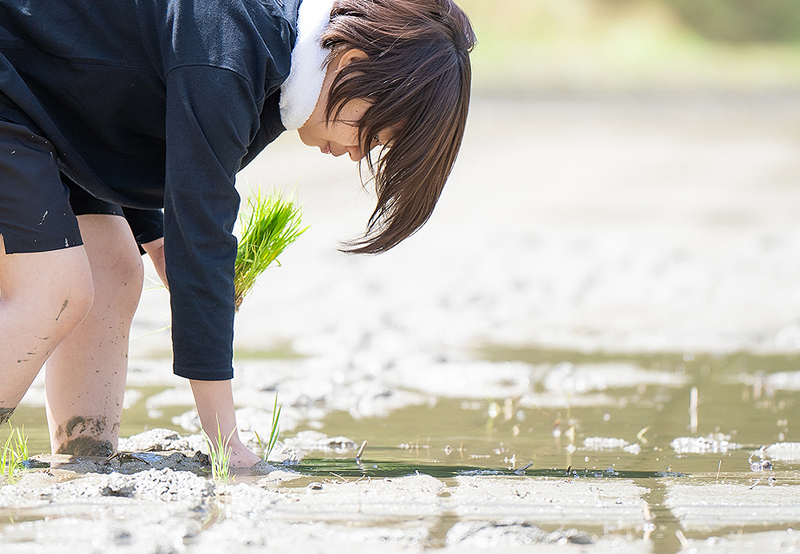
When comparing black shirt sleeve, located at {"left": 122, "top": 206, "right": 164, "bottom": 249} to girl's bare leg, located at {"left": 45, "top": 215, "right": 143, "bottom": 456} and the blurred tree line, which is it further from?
the blurred tree line

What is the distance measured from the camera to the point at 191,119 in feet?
5.98

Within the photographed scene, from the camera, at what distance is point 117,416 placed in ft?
7.61

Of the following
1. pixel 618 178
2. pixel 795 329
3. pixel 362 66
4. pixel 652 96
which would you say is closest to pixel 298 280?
pixel 795 329

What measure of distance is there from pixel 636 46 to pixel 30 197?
23.8 meters

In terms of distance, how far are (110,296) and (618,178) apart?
Result: 317 inches

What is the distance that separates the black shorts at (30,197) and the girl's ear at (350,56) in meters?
0.62

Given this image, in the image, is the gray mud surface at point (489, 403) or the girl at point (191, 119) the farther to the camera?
the girl at point (191, 119)

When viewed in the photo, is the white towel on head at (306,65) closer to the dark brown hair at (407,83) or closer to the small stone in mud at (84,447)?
the dark brown hair at (407,83)

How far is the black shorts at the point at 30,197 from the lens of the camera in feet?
6.12

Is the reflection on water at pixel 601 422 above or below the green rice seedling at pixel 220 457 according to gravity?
above

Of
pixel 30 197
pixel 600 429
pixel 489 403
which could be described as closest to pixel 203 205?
pixel 30 197

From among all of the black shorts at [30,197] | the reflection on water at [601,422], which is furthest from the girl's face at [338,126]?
the reflection on water at [601,422]

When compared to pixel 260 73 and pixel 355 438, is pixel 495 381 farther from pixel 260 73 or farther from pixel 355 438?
pixel 260 73

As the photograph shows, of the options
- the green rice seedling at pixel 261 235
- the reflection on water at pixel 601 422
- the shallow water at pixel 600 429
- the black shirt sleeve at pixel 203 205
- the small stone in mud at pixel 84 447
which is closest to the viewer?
the black shirt sleeve at pixel 203 205
